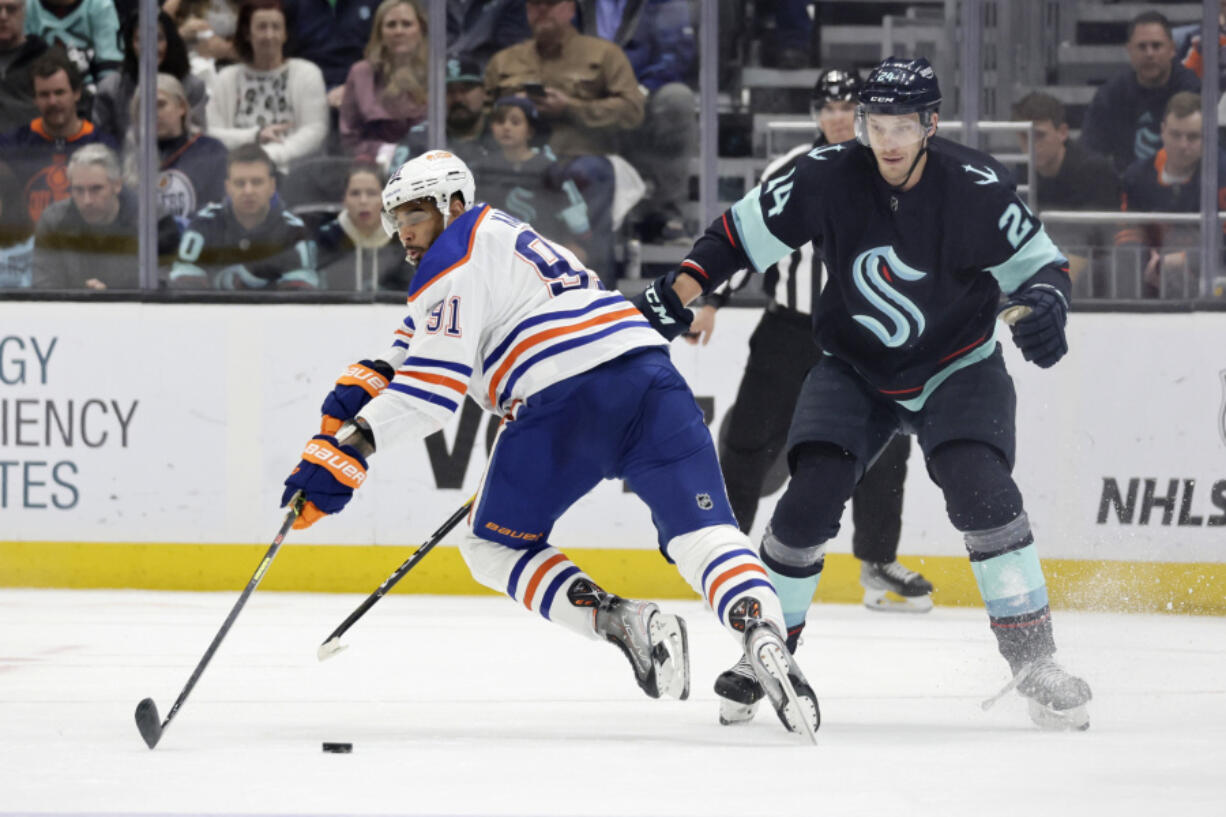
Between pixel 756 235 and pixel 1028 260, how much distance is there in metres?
0.52

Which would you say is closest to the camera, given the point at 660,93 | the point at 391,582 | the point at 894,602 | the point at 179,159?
the point at 391,582

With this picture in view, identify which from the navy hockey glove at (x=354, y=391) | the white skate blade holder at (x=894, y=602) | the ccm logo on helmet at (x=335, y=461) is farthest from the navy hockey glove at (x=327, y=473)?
the white skate blade holder at (x=894, y=602)

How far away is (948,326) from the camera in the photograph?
363cm

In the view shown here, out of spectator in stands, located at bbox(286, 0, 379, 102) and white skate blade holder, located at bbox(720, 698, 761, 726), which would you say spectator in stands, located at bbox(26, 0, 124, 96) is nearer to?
spectator in stands, located at bbox(286, 0, 379, 102)

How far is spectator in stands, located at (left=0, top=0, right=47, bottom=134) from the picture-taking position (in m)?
6.60

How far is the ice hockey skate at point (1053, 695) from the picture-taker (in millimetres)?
3461

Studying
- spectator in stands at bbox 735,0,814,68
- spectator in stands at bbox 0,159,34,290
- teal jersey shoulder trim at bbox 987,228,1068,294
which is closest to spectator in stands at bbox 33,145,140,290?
spectator in stands at bbox 0,159,34,290

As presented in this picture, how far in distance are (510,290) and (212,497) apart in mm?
3032

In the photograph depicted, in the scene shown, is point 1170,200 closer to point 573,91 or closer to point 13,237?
point 573,91

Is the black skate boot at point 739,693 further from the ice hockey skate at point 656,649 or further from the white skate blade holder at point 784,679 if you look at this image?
the white skate blade holder at point 784,679

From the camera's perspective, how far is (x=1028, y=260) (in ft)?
11.9

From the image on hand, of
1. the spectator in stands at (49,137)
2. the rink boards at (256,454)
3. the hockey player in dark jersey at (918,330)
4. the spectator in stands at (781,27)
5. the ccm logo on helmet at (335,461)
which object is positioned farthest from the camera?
the spectator in stands at (49,137)

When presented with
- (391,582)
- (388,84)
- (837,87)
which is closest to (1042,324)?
(391,582)

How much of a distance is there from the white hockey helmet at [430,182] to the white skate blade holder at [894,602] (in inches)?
108
